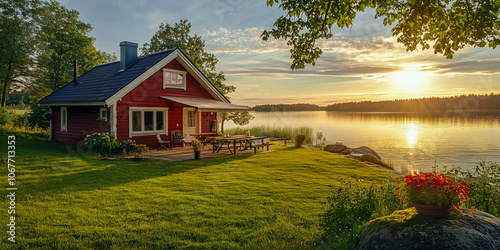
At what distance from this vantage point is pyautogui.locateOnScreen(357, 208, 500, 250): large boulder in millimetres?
3414

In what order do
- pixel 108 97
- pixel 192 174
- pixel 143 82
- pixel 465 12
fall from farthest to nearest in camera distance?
1. pixel 143 82
2. pixel 108 97
3. pixel 192 174
4. pixel 465 12

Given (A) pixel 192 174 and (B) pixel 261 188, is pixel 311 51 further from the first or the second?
(A) pixel 192 174

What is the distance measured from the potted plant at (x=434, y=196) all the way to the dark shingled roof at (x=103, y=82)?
1420cm

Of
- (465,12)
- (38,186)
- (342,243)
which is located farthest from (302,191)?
(38,186)

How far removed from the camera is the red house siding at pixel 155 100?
50.8 ft

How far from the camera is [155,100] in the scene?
55.6 feet

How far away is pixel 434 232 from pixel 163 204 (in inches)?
209

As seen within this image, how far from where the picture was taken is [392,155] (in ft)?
70.3

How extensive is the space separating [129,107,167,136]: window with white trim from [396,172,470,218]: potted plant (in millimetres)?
14810

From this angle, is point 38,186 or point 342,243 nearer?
point 342,243

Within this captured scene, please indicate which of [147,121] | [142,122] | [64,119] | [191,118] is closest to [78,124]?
[64,119]

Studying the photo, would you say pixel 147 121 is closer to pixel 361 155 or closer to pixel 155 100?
pixel 155 100

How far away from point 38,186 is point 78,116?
11.2 m

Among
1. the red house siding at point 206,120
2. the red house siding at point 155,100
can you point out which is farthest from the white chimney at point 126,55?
the red house siding at point 206,120
